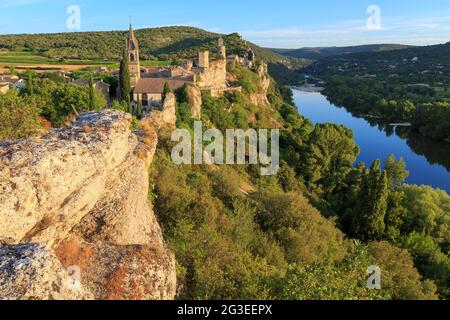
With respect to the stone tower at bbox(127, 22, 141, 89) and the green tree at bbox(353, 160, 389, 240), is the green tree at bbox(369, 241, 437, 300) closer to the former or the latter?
the green tree at bbox(353, 160, 389, 240)

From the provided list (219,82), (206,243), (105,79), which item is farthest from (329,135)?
(206,243)

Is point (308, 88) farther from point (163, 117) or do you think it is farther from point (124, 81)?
point (163, 117)

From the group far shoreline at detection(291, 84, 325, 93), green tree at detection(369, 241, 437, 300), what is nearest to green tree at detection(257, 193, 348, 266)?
green tree at detection(369, 241, 437, 300)

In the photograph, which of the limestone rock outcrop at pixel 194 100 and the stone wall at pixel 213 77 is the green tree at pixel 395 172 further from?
the stone wall at pixel 213 77

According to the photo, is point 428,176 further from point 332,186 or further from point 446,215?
point 446,215

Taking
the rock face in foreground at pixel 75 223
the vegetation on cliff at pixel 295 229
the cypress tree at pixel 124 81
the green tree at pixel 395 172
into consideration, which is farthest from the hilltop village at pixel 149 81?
the rock face in foreground at pixel 75 223

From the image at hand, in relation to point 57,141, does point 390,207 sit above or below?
below
